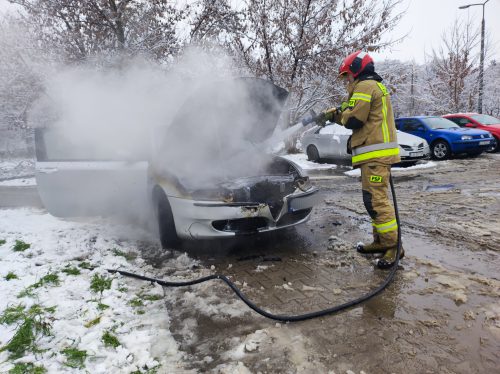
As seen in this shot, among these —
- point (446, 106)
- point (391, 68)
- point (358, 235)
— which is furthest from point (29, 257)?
point (446, 106)

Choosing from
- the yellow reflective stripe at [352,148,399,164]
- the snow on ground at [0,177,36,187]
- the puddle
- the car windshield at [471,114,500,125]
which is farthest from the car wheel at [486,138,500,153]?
the snow on ground at [0,177,36,187]

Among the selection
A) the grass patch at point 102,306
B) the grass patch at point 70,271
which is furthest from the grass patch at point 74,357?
the grass patch at point 70,271

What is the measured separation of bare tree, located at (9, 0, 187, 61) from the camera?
330 inches

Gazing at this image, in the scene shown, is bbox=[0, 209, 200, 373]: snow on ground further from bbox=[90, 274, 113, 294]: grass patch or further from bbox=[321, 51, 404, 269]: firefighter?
bbox=[321, 51, 404, 269]: firefighter

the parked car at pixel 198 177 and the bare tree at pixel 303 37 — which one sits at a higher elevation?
the bare tree at pixel 303 37

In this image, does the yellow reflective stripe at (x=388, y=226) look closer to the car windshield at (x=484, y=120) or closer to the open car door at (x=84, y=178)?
the open car door at (x=84, y=178)

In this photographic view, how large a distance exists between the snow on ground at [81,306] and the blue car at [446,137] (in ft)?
37.8

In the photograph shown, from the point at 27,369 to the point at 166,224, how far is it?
7.14ft

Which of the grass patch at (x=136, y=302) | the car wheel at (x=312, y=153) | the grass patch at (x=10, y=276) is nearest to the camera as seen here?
the grass patch at (x=136, y=302)

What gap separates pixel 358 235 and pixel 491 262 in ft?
4.95

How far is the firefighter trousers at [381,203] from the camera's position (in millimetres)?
3701

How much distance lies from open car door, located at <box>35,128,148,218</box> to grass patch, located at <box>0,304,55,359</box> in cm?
228

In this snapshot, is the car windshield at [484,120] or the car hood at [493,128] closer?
the car hood at [493,128]

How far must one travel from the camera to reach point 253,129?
5.39 meters
